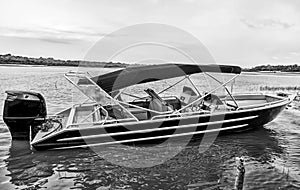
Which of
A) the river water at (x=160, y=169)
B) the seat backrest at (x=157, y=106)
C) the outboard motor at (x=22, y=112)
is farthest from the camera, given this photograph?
the seat backrest at (x=157, y=106)

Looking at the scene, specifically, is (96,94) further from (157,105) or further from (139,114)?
(157,105)

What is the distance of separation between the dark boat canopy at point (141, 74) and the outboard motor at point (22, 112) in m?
1.90

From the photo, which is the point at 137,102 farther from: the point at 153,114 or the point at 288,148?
the point at 288,148

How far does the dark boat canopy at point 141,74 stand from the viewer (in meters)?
8.08

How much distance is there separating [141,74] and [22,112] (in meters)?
3.71

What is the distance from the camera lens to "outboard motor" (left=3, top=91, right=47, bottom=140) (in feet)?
25.0

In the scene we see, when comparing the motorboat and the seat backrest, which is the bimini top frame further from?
the seat backrest

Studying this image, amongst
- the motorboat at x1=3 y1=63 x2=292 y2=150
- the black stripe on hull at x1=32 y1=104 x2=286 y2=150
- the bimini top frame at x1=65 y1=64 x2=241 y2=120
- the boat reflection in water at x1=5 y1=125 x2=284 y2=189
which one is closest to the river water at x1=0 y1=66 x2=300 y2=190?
the boat reflection in water at x1=5 y1=125 x2=284 y2=189

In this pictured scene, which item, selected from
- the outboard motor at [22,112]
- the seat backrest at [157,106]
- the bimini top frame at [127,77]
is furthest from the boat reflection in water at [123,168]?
the bimini top frame at [127,77]

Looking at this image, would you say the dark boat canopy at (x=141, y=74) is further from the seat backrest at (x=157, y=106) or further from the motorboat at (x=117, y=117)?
the seat backrest at (x=157, y=106)

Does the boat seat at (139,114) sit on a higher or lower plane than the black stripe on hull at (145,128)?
higher

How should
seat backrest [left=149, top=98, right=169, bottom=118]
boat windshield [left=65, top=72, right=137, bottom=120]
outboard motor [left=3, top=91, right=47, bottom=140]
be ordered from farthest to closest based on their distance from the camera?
seat backrest [left=149, top=98, right=169, bottom=118] → boat windshield [left=65, top=72, right=137, bottom=120] → outboard motor [left=3, top=91, right=47, bottom=140]

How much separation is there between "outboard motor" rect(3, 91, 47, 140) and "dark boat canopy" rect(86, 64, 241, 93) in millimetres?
1901

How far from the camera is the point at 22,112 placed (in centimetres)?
773
